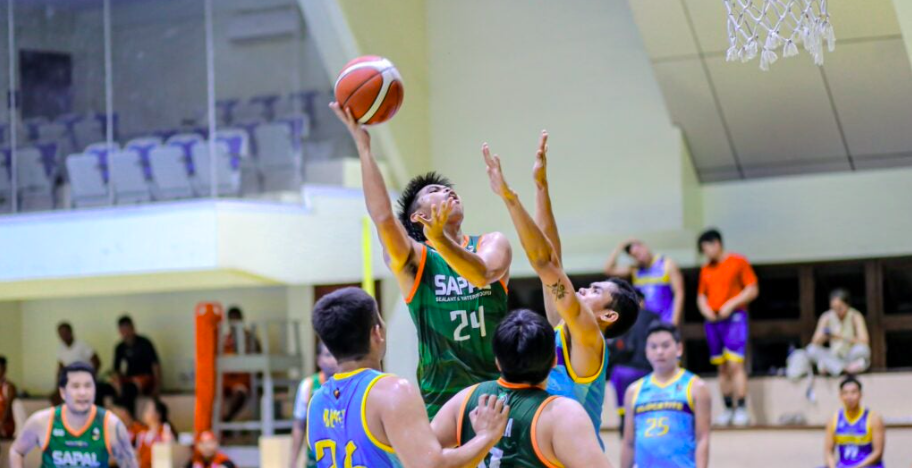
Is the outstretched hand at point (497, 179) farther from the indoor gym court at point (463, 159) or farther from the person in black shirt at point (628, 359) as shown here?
the indoor gym court at point (463, 159)

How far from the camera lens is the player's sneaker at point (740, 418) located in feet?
36.1

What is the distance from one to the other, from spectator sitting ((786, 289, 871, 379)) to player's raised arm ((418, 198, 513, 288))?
6.75 meters

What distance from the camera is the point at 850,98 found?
11.7m

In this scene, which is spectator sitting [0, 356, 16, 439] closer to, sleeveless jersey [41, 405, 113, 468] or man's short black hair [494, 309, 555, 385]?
sleeveless jersey [41, 405, 113, 468]

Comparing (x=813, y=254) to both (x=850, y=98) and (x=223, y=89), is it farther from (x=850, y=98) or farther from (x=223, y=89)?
(x=223, y=89)

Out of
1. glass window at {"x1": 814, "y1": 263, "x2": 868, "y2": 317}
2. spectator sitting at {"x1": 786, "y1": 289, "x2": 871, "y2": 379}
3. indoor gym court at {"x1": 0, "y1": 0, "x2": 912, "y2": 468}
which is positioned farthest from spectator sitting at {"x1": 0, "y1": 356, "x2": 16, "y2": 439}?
glass window at {"x1": 814, "y1": 263, "x2": 868, "y2": 317}

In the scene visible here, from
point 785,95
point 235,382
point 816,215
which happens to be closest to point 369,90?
point 785,95

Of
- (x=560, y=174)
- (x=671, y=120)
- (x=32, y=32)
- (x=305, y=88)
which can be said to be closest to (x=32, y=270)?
(x=32, y=32)

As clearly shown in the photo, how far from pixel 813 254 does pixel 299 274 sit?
4.84m

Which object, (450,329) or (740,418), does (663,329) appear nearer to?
(450,329)

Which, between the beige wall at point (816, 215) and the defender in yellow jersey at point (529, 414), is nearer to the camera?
the defender in yellow jersey at point (529, 414)

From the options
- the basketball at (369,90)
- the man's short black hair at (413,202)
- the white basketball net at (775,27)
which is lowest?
the man's short black hair at (413,202)

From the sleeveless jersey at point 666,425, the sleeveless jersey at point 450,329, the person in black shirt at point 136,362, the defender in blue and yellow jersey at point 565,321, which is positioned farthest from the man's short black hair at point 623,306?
the person in black shirt at point 136,362

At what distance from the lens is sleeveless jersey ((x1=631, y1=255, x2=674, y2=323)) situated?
11297 mm
